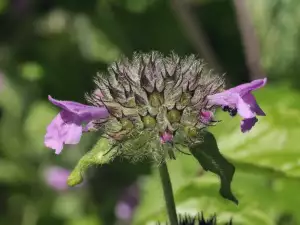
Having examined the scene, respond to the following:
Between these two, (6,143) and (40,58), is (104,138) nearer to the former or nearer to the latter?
(40,58)

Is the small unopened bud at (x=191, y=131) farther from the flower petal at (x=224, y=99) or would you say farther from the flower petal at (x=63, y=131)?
the flower petal at (x=63, y=131)

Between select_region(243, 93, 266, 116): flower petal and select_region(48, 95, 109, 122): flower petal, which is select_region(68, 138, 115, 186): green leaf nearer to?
select_region(48, 95, 109, 122): flower petal

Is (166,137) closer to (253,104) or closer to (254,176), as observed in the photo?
(253,104)

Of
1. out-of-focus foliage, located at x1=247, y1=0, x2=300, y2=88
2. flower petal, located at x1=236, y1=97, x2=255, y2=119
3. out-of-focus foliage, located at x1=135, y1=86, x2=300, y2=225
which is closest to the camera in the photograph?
flower petal, located at x1=236, y1=97, x2=255, y2=119

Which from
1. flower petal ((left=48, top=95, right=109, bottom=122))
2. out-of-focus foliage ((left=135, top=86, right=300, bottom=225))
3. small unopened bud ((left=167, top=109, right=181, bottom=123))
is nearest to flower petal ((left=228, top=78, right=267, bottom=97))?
small unopened bud ((left=167, top=109, right=181, bottom=123))

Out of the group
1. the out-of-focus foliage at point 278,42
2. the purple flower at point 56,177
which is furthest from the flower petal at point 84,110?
the purple flower at point 56,177

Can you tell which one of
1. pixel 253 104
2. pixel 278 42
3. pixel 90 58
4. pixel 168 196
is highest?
pixel 90 58

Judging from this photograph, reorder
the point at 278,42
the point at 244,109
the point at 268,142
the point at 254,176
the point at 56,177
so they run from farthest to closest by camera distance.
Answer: the point at 56,177
the point at 278,42
the point at 254,176
the point at 268,142
the point at 244,109

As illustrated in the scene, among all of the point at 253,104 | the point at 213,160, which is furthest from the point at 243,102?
the point at 213,160
